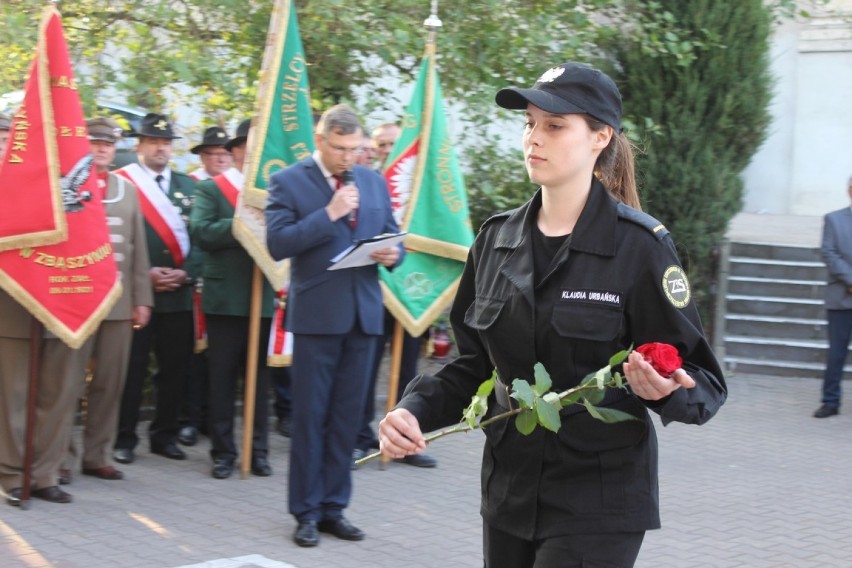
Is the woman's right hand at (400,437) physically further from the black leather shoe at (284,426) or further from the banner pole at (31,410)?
the black leather shoe at (284,426)

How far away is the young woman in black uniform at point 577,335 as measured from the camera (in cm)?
281

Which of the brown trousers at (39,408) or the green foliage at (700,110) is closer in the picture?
the brown trousers at (39,408)

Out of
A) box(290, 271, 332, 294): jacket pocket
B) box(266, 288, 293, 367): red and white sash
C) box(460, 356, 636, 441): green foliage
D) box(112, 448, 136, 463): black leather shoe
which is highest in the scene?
box(460, 356, 636, 441): green foliage

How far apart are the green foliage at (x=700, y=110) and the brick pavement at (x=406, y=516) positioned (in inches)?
149

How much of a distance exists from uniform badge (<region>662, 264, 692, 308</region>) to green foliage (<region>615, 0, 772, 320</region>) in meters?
9.10

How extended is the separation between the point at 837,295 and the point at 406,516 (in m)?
4.75

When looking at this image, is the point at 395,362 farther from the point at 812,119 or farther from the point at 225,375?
the point at 812,119

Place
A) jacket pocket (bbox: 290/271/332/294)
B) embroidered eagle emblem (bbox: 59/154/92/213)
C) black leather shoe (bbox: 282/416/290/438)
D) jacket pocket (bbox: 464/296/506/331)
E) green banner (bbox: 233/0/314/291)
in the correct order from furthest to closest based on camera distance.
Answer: black leather shoe (bbox: 282/416/290/438) < green banner (bbox: 233/0/314/291) < embroidered eagle emblem (bbox: 59/154/92/213) < jacket pocket (bbox: 290/271/332/294) < jacket pocket (bbox: 464/296/506/331)

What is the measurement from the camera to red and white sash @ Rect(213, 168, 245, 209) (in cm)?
734

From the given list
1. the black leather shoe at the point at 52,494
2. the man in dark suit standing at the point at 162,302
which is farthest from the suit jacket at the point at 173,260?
the black leather shoe at the point at 52,494

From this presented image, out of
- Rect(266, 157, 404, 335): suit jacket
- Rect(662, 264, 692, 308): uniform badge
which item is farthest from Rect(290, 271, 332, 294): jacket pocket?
Rect(662, 264, 692, 308): uniform badge

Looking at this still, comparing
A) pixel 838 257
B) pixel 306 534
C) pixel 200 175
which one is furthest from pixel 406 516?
pixel 838 257

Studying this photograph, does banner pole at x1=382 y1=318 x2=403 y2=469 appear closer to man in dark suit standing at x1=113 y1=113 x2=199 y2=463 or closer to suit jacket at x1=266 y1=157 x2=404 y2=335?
man in dark suit standing at x1=113 y1=113 x2=199 y2=463

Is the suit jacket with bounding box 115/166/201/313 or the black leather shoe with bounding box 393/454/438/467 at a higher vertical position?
the suit jacket with bounding box 115/166/201/313
